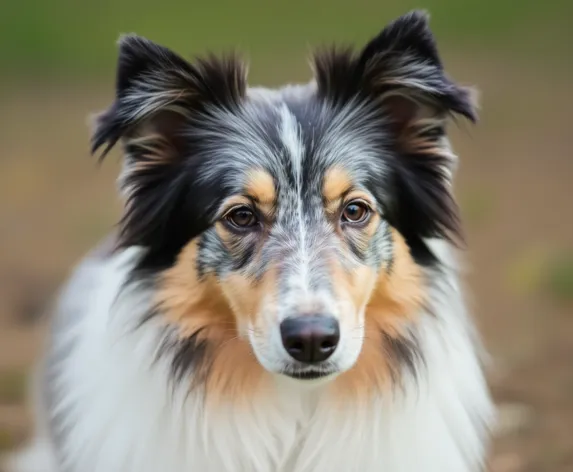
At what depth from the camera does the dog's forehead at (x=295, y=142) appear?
10.6 feet

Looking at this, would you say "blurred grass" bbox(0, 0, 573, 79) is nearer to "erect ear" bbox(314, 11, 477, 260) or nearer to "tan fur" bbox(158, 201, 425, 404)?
"erect ear" bbox(314, 11, 477, 260)

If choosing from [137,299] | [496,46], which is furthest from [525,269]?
[496,46]

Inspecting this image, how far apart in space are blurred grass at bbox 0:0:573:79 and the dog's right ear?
318 inches

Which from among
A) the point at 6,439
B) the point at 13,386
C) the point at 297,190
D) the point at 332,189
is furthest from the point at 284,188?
the point at 13,386

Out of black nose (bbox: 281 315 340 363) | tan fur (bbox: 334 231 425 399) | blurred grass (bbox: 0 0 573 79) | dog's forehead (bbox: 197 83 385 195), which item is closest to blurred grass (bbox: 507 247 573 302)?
tan fur (bbox: 334 231 425 399)

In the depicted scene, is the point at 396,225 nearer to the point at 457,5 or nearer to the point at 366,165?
the point at 366,165

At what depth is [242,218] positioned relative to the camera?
3.28m

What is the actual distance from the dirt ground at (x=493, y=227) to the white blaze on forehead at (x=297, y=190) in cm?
70

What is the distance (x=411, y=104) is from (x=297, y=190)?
59 centimetres

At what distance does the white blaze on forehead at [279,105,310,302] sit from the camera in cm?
302

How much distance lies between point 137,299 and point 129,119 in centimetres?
63

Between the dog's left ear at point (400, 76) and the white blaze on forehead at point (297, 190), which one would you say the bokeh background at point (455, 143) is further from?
the white blaze on forehead at point (297, 190)

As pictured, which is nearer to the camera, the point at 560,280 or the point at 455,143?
the point at 560,280

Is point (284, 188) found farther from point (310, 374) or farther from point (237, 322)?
point (310, 374)
